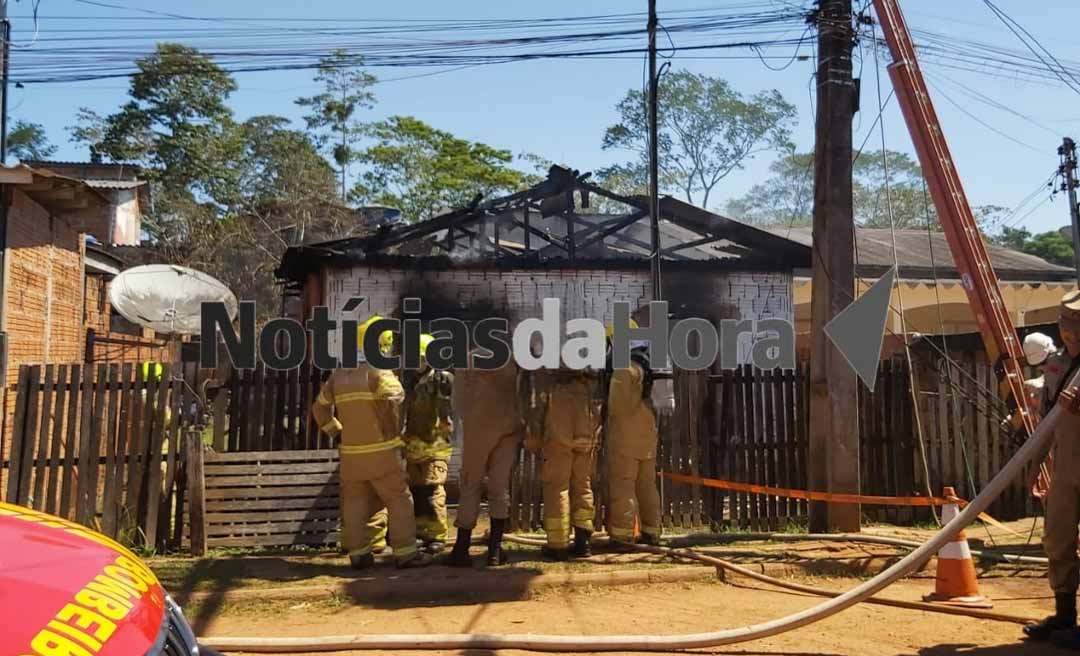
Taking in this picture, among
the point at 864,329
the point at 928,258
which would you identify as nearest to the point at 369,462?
the point at 864,329

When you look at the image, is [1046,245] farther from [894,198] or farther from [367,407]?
[367,407]

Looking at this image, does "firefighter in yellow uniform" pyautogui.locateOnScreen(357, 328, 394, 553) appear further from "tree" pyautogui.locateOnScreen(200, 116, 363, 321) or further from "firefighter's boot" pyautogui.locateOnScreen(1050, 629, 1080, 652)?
"tree" pyautogui.locateOnScreen(200, 116, 363, 321)

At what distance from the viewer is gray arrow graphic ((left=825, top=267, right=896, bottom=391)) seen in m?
8.84

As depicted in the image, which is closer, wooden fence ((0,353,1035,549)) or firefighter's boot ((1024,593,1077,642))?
firefighter's boot ((1024,593,1077,642))

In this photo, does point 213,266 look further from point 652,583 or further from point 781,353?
point 652,583

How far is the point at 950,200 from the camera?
8.55 meters

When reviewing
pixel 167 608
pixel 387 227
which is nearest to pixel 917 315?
pixel 387 227

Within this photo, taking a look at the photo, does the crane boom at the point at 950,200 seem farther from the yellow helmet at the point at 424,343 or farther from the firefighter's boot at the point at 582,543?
the yellow helmet at the point at 424,343

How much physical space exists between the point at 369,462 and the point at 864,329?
5.00 meters

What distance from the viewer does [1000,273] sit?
1159 inches

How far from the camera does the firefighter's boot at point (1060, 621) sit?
5.40 meters

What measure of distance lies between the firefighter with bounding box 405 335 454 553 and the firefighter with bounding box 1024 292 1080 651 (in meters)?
4.42

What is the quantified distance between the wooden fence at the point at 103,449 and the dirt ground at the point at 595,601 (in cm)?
70

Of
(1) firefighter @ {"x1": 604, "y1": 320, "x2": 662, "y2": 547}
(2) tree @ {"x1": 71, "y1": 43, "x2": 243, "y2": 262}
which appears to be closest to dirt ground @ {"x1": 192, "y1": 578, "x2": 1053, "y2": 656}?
(1) firefighter @ {"x1": 604, "y1": 320, "x2": 662, "y2": 547}
